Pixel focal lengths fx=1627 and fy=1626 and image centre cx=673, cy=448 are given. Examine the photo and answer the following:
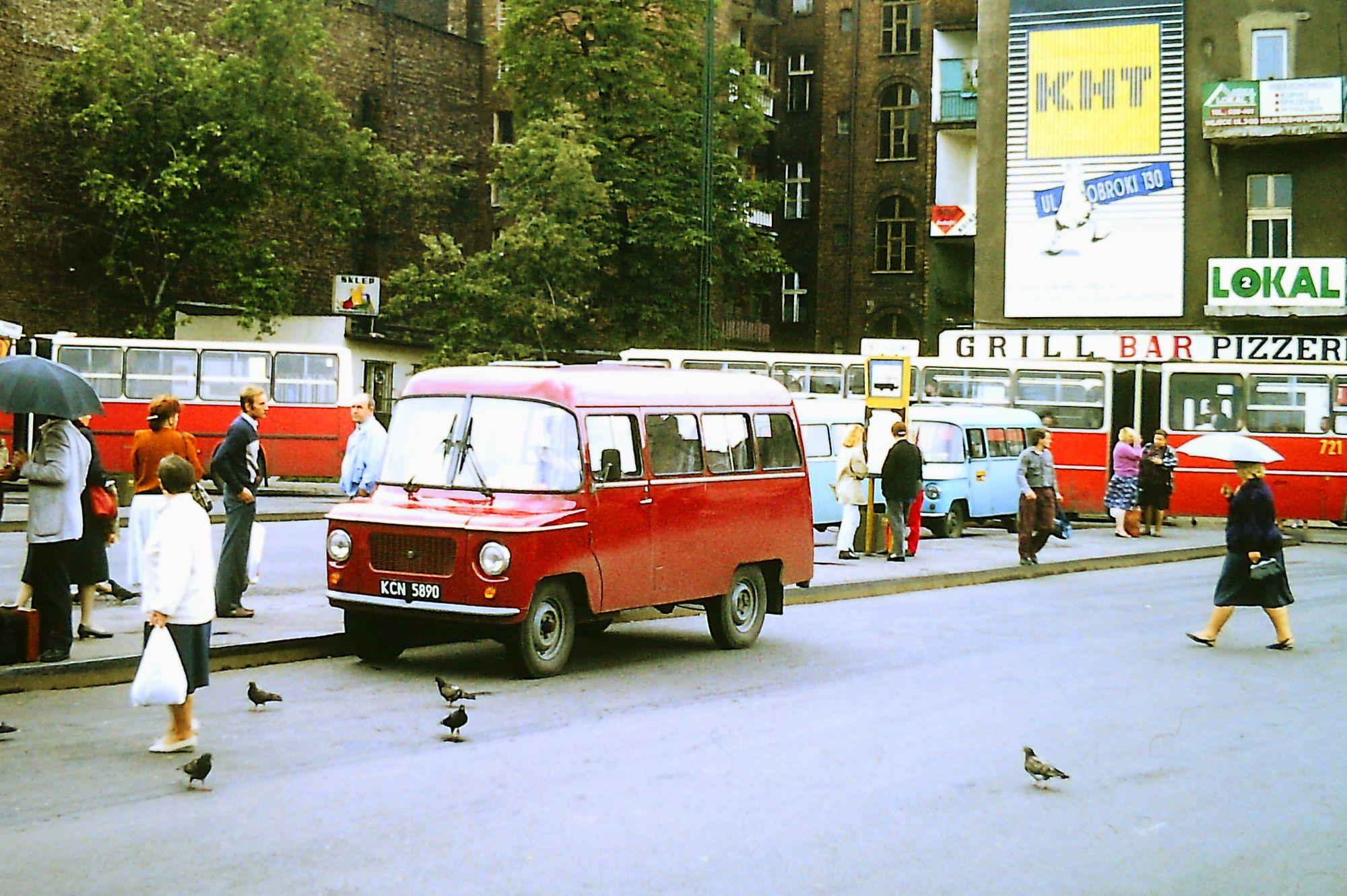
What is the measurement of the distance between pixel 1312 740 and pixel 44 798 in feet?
24.0

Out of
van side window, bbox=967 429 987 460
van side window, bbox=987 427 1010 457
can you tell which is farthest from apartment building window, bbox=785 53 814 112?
van side window, bbox=967 429 987 460

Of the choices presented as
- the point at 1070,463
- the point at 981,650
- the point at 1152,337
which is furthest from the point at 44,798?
the point at 1152,337

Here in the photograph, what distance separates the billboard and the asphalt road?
2925cm

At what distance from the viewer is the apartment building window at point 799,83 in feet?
213

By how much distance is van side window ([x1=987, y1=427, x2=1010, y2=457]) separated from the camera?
3100cm

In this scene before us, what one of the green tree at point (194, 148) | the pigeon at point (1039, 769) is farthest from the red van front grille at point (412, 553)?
the green tree at point (194, 148)

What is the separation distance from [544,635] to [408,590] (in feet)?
3.44

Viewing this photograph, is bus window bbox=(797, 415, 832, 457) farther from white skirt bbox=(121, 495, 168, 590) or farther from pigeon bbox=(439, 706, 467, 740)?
pigeon bbox=(439, 706, 467, 740)

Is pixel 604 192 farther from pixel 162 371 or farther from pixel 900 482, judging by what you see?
pixel 900 482

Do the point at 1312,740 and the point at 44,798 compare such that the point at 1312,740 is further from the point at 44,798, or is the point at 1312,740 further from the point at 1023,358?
the point at 1023,358

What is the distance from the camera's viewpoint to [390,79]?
54.1 m

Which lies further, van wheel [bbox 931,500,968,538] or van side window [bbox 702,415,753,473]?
van wheel [bbox 931,500,968,538]

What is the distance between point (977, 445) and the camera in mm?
30469

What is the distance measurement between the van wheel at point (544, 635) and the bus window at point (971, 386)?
24410mm
